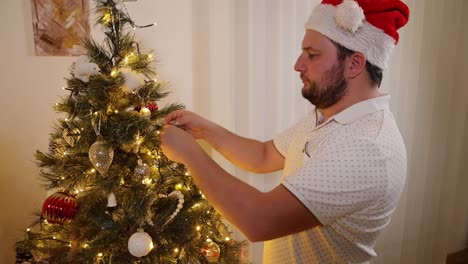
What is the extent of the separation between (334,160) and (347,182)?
0.06 meters

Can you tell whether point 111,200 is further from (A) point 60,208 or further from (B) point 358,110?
(B) point 358,110

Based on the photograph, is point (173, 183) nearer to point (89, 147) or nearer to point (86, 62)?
point (89, 147)

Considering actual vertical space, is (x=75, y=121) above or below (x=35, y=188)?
above

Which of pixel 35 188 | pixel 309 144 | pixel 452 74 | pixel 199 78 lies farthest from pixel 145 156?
pixel 452 74

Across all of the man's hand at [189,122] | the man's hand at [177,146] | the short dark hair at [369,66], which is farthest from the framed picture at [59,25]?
A: the short dark hair at [369,66]

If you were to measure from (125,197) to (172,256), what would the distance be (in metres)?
0.21

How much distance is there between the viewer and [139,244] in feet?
2.93

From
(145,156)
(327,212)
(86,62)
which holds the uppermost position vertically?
(86,62)

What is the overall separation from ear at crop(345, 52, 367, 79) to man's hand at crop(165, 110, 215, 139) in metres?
0.51

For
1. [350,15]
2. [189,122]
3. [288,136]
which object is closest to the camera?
[350,15]

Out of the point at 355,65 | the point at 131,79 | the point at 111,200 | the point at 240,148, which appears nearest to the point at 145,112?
the point at 131,79

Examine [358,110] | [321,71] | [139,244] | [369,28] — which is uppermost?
[369,28]

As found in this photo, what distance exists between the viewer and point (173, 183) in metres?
1.08

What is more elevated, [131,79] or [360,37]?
[360,37]
